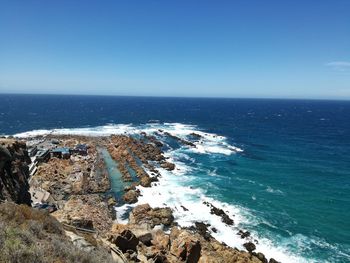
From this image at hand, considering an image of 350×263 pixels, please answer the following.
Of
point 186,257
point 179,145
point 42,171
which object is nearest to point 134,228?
point 186,257

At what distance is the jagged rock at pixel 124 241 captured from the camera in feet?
69.5

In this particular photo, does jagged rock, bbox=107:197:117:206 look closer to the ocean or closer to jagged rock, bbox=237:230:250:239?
the ocean

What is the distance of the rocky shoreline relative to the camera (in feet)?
74.5

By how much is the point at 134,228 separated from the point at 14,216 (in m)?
14.0

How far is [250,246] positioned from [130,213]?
54.1 ft

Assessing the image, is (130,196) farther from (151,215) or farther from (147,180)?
(151,215)

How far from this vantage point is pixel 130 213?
40812mm

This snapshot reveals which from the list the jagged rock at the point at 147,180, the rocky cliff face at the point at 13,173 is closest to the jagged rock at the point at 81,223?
the rocky cliff face at the point at 13,173

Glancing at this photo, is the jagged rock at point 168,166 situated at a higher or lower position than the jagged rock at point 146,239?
lower

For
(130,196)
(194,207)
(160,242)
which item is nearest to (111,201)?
(130,196)

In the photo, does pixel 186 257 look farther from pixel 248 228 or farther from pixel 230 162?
pixel 230 162

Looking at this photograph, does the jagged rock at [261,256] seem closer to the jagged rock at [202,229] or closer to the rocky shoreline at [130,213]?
the rocky shoreline at [130,213]

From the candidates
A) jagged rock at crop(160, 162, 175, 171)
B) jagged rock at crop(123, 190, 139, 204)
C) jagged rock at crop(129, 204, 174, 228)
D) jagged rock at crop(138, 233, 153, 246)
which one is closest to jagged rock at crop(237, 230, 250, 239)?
jagged rock at crop(129, 204, 174, 228)

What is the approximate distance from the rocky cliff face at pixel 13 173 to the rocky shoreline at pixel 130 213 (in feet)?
14.0
